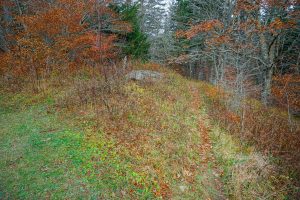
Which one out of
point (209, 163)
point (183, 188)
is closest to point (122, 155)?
point (183, 188)

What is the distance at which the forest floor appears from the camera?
4.48m

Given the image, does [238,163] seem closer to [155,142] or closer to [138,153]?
[155,142]

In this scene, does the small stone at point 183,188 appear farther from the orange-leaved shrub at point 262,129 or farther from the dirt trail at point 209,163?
the orange-leaved shrub at point 262,129

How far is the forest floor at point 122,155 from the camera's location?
4.48 meters

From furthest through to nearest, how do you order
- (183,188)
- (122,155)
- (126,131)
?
1. (126,131)
2. (122,155)
3. (183,188)

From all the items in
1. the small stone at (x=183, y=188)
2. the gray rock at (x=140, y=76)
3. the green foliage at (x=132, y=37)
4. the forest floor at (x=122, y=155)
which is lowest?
the small stone at (x=183, y=188)

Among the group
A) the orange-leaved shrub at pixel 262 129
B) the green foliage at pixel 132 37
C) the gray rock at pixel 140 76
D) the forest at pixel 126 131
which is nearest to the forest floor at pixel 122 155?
the forest at pixel 126 131

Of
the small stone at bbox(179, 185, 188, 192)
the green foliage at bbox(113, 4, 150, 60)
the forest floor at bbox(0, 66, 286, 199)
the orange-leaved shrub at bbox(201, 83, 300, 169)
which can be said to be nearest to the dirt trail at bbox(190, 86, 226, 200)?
the forest floor at bbox(0, 66, 286, 199)

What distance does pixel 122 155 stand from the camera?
17.4 ft

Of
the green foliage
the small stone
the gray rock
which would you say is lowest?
the small stone

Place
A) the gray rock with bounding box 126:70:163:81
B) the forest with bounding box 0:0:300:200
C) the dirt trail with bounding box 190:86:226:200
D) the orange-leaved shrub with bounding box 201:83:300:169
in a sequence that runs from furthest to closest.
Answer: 1. the gray rock with bounding box 126:70:163:81
2. the orange-leaved shrub with bounding box 201:83:300:169
3. the dirt trail with bounding box 190:86:226:200
4. the forest with bounding box 0:0:300:200

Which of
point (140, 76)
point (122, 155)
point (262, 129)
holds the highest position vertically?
point (140, 76)

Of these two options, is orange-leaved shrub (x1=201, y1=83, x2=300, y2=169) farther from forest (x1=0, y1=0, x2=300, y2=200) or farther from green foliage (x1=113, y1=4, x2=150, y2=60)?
green foliage (x1=113, y1=4, x2=150, y2=60)

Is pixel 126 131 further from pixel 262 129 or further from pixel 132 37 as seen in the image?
pixel 132 37
